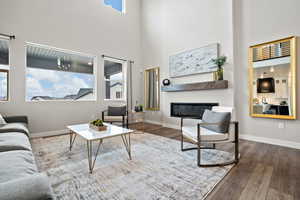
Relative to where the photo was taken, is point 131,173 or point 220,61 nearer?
point 131,173

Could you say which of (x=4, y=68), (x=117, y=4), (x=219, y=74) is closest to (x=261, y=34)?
(x=219, y=74)

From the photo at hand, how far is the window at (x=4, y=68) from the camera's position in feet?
10.3

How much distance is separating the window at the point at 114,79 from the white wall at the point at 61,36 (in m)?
0.32

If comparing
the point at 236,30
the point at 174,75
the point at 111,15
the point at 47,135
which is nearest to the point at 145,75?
the point at 174,75

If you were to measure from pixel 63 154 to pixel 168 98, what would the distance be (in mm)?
3241

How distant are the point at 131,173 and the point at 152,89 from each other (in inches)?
146

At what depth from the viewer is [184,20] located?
422 cm

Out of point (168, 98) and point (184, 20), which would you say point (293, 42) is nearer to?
point (184, 20)

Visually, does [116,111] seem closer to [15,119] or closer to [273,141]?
[15,119]

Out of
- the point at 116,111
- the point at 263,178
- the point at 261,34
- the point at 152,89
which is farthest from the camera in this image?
the point at 152,89

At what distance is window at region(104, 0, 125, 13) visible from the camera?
4.81 metres

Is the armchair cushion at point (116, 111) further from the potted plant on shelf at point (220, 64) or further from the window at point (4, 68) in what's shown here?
the potted plant on shelf at point (220, 64)

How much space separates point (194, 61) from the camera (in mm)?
3949

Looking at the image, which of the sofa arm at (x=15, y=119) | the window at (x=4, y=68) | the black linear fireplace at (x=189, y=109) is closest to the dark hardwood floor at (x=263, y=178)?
the black linear fireplace at (x=189, y=109)
